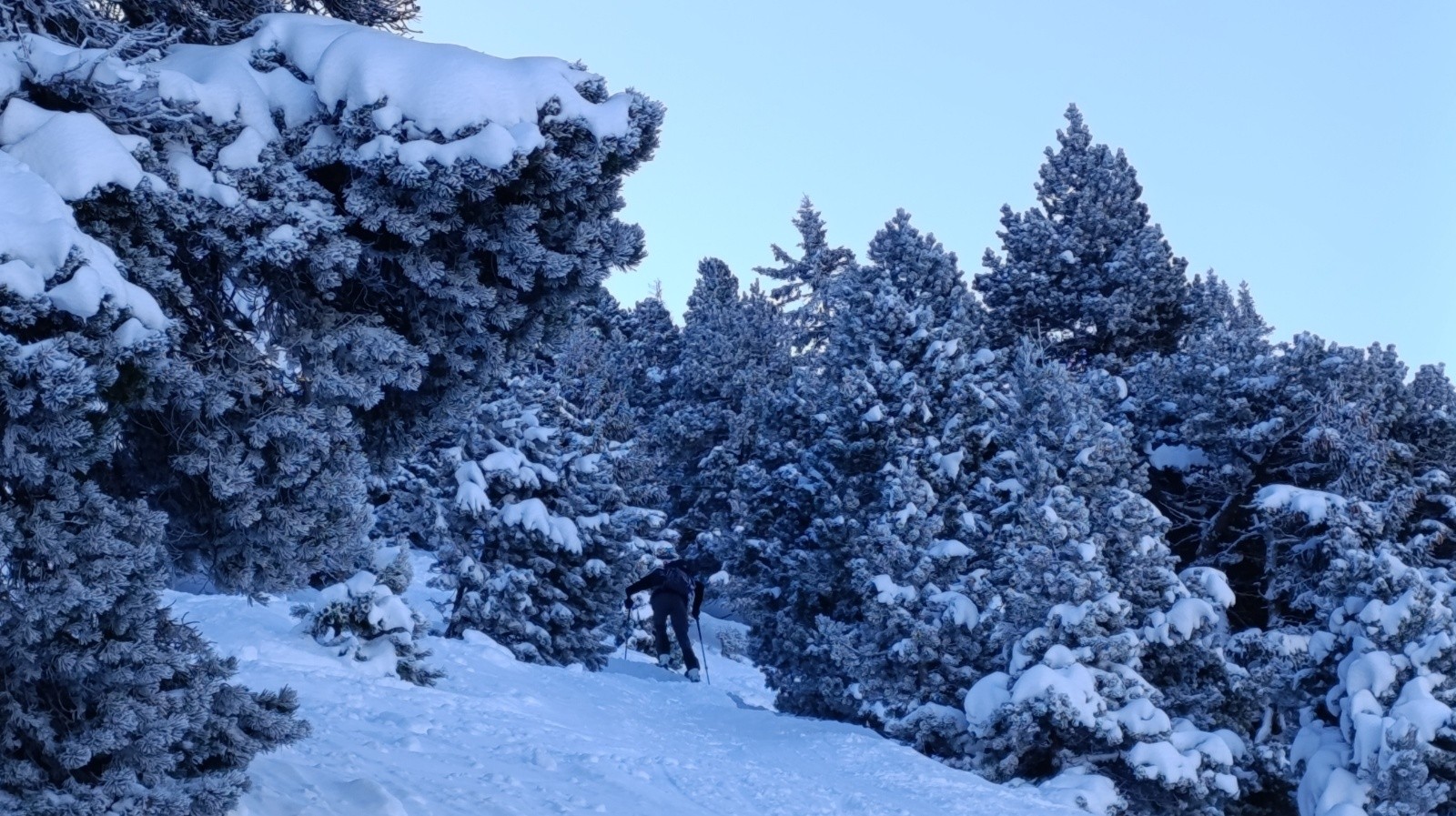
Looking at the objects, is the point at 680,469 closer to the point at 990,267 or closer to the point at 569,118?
the point at 990,267

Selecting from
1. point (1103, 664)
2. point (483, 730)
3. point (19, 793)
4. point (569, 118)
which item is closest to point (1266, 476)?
point (1103, 664)

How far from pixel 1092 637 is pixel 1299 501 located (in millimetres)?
6423

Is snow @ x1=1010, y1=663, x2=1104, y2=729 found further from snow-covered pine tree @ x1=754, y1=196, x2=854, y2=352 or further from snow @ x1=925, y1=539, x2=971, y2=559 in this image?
snow-covered pine tree @ x1=754, y1=196, x2=854, y2=352

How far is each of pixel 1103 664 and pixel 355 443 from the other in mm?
9964

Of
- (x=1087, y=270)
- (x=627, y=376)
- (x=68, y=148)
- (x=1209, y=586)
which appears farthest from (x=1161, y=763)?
(x=627, y=376)

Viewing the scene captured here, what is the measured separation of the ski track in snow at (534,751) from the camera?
704cm

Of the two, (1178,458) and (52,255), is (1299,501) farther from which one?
(52,255)

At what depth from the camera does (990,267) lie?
30078 millimetres

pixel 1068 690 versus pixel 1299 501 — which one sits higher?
pixel 1299 501

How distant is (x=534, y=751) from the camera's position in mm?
8945

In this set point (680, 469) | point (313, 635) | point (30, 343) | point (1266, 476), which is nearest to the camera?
point (30, 343)

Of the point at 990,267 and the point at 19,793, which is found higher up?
the point at 990,267

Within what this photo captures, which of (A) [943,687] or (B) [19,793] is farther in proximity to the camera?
(A) [943,687]

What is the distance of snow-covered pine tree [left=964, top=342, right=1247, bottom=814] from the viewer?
12586 millimetres
